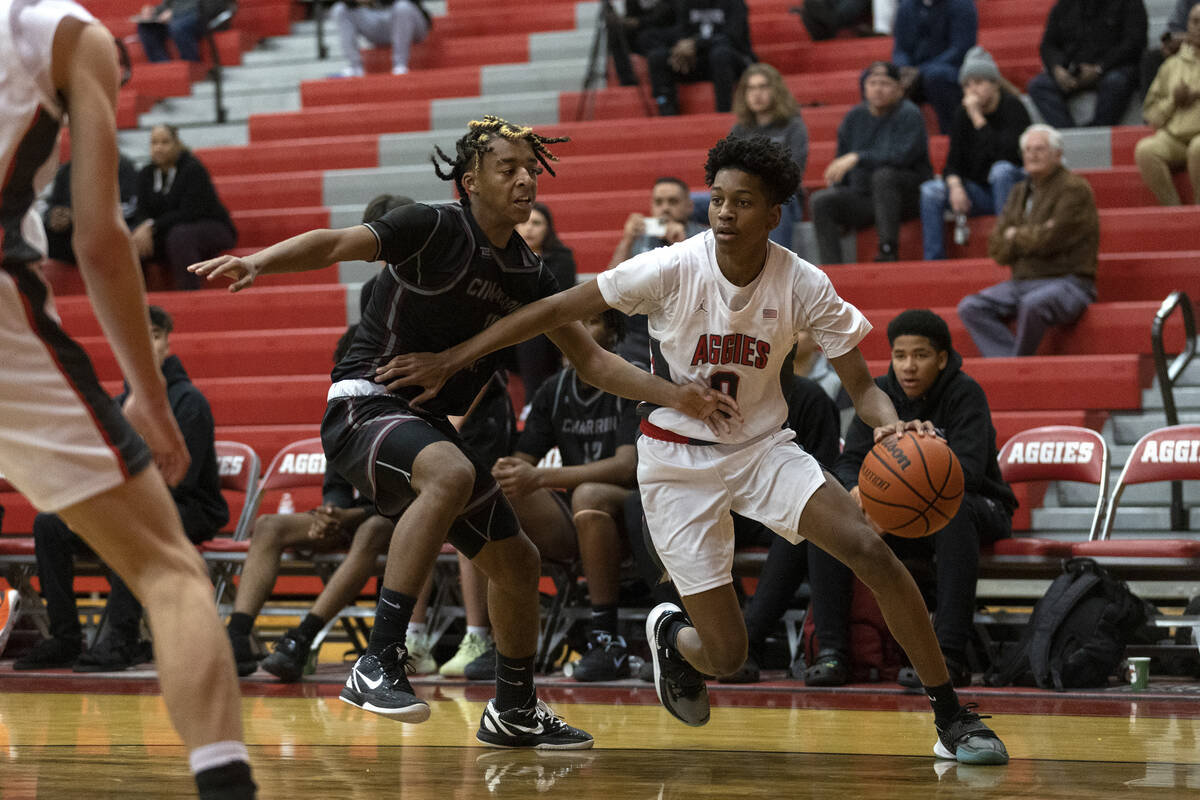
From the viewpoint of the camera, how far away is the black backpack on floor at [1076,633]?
548 cm

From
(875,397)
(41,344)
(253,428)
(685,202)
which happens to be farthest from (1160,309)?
(41,344)

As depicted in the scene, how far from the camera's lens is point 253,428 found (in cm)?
848

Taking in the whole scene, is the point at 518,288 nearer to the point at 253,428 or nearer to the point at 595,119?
the point at 253,428

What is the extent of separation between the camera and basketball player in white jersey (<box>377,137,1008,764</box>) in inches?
157

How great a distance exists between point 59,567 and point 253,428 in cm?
192

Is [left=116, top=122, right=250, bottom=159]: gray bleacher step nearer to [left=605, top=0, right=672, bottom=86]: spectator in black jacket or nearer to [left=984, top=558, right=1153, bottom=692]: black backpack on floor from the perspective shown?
[left=605, top=0, right=672, bottom=86]: spectator in black jacket

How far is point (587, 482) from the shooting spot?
Result: 629cm

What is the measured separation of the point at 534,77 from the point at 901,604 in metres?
8.10

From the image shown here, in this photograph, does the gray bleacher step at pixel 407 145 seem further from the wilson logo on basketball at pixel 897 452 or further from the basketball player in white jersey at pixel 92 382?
the basketball player in white jersey at pixel 92 382

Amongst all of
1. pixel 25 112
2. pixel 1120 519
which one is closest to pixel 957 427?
pixel 1120 519

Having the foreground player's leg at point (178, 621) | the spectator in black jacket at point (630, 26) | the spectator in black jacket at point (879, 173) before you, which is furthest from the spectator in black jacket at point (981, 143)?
the foreground player's leg at point (178, 621)

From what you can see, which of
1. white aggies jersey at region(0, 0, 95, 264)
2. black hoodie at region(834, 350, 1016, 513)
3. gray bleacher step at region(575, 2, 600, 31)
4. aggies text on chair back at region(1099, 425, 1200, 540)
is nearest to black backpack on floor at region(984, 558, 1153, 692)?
black hoodie at region(834, 350, 1016, 513)

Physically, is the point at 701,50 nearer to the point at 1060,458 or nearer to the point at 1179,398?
the point at 1179,398

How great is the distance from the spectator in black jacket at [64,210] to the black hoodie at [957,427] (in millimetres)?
5793
